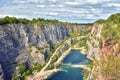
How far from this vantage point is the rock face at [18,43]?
99.7 meters

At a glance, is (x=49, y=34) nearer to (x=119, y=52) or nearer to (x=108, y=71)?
(x=119, y=52)

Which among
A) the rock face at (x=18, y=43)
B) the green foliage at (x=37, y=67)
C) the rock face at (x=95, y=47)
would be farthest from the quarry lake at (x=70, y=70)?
the rock face at (x=18, y=43)

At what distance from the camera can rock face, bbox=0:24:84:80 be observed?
99.7 meters

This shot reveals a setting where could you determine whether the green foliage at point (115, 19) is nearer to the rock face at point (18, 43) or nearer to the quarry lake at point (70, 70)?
the quarry lake at point (70, 70)

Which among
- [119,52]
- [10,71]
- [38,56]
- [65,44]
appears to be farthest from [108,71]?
[65,44]

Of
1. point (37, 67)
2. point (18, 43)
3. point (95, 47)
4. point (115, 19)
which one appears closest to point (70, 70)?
point (37, 67)

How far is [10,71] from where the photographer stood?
326 ft

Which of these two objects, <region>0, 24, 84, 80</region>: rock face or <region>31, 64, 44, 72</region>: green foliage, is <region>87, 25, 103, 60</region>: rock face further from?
<region>31, 64, 44, 72</region>: green foliage

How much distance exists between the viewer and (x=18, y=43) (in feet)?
372

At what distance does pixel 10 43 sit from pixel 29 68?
10.3 metres

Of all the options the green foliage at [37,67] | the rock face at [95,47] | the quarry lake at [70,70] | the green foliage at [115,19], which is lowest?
the quarry lake at [70,70]

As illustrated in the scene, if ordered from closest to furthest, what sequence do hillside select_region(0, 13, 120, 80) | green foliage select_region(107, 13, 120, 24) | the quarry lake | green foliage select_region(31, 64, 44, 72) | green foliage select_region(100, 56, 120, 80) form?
green foliage select_region(100, 56, 120, 80) < hillside select_region(0, 13, 120, 80) < the quarry lake < green foliage select_region(107, 13, 120, 24) < green foliage select_region(31, 64, 44, 72)

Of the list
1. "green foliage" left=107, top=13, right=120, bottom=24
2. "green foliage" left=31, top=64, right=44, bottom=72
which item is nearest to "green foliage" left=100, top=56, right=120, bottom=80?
"green foliage" left=107, top=13, right=120, bottom=24

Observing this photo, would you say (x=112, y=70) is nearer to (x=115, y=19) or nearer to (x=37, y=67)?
(x=37, y=67)
